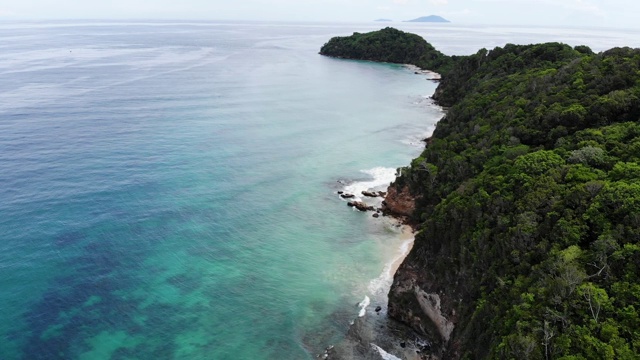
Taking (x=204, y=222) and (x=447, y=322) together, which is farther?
(x=204, y=222)

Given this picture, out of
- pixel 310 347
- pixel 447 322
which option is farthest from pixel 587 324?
pixel 310 347

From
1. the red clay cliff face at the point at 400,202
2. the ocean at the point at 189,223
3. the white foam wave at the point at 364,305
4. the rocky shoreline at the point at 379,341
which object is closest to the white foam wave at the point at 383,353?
the rocky shoreline at the point at 379,341

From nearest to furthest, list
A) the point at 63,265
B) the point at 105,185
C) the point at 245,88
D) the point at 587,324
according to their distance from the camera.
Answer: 1. the point at 587,324
2. the point at 63,265
3. the point at 105,185
4. the point at 245,88

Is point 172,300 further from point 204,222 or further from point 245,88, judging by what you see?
point 245,88

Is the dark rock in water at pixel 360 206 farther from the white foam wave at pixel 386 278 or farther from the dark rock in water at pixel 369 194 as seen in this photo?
the white foam wave at pixel 386 278

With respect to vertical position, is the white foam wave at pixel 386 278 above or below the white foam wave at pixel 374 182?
below

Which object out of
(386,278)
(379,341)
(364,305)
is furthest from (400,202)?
(379,341)

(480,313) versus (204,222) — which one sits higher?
(480,313)
